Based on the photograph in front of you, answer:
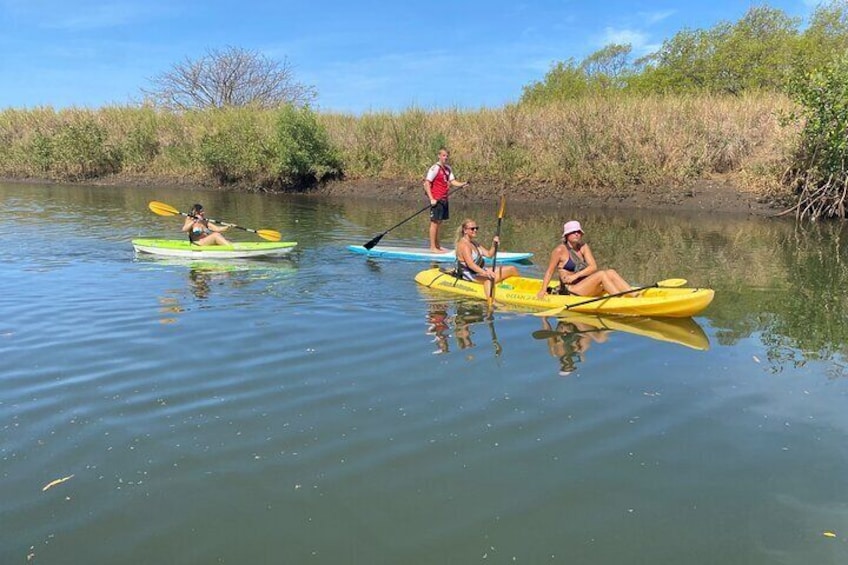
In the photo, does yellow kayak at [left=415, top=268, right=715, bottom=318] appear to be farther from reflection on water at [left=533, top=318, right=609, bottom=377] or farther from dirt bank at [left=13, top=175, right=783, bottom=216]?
dirt bank at [left=13, top=175, right=783, bottom=216]

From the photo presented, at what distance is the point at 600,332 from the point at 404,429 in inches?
135

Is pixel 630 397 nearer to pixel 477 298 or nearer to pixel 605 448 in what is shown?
pixel 605 448

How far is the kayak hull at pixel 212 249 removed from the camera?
1176 centimetres

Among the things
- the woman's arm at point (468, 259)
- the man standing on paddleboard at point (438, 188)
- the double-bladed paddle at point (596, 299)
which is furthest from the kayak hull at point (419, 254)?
the double-bladed paddle at point (596, 299)

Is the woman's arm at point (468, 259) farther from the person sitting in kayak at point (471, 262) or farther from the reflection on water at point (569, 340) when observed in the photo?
the reflection on water at point (569, 340)

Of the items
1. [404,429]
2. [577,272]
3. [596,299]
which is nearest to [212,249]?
[577,272]

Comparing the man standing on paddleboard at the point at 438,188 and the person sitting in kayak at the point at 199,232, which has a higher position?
the man standing on paddleboard at the point at 438,188

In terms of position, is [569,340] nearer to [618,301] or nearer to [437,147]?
[618,301]

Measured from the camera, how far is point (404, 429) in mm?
4746

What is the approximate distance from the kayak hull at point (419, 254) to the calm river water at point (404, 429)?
104 inches

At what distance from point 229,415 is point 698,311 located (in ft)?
17.9

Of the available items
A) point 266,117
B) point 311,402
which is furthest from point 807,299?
point 266,117

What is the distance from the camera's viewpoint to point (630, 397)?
17.7ft

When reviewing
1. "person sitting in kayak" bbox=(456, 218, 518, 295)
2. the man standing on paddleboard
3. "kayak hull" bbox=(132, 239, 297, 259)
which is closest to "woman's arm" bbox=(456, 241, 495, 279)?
"person sitting in kayak" bbox=(456, 218, 518, 295)
